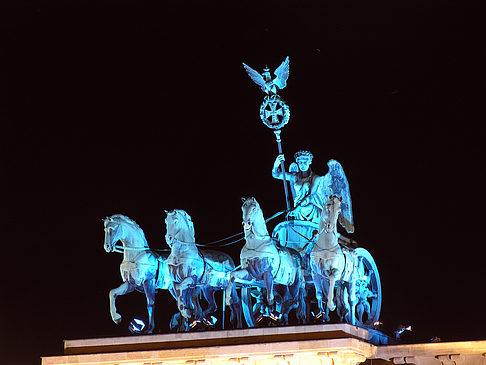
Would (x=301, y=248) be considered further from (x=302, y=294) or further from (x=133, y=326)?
(x=133, y=326)

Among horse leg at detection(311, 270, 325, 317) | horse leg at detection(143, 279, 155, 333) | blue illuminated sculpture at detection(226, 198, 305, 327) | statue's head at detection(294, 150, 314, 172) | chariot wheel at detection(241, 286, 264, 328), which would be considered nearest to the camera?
blue illuminated sculpture at detection(226, 198, 305, 327)

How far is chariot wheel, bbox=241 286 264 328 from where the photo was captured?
18.0 metres

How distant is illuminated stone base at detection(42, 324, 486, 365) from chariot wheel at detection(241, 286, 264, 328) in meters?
0.88

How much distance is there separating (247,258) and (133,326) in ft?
6.24

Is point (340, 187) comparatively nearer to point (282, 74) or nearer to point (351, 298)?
point (351, 298)

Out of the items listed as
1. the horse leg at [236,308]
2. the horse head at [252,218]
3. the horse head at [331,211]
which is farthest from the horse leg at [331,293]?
the horse leg at [236,308]

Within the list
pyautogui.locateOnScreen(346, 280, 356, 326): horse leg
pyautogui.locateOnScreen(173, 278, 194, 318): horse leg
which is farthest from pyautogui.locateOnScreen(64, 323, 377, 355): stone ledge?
pyautogui.locateOnScreen(173, 278, 194, 318): horse leg

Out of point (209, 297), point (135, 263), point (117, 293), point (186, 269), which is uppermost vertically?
point (135, 263)

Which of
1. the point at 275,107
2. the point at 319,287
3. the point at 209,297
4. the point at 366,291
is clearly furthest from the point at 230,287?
the point at 275,107

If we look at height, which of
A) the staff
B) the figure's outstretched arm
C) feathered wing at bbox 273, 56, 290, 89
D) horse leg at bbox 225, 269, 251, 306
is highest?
feathered wing at bbox 273, 56, 290, 89

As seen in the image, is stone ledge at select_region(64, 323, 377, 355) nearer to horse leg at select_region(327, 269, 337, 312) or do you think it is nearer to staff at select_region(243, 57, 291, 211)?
horse leg at select_region(327, 269, 337, 312)

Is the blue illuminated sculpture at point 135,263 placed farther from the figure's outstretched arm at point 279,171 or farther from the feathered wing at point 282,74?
the feathered wing at point 282,74

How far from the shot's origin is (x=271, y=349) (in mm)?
16828

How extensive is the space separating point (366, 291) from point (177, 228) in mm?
2797
